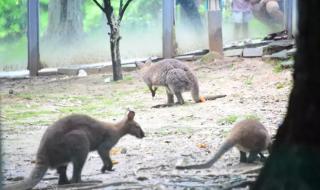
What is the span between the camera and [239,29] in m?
17.3

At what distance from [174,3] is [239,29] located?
174 cm

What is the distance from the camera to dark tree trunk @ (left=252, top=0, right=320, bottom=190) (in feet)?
11.3

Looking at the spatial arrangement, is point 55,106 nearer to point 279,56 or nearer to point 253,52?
point 279,56

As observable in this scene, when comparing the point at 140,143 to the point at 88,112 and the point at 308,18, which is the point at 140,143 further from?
the point at 308,18

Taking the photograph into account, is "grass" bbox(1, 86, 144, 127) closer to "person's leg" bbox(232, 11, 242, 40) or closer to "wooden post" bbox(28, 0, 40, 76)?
"wooden post" bbox(28, 0, 40, 76)

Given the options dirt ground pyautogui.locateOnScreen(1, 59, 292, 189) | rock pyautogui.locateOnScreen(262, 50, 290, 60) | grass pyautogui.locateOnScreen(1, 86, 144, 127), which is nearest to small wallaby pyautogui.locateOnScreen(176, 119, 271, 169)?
dirt ground pyautogui.locateOnScreen(1, 59, 292, 189)

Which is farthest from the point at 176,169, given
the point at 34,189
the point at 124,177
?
the point at 34,189

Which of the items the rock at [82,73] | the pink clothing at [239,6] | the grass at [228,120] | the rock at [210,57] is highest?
the pink clothing at [239,6]

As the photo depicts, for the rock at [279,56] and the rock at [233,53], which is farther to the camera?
the rock at [233,53]

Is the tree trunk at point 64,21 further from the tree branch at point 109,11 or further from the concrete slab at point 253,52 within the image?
the concrete slab at point 253,52

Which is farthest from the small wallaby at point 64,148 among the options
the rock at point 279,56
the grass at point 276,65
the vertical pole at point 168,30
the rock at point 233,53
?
the rock at point 233,53

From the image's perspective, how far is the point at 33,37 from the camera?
15.6 metres

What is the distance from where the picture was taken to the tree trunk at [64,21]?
15852 mm

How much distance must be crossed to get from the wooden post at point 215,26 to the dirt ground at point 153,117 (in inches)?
36.3
